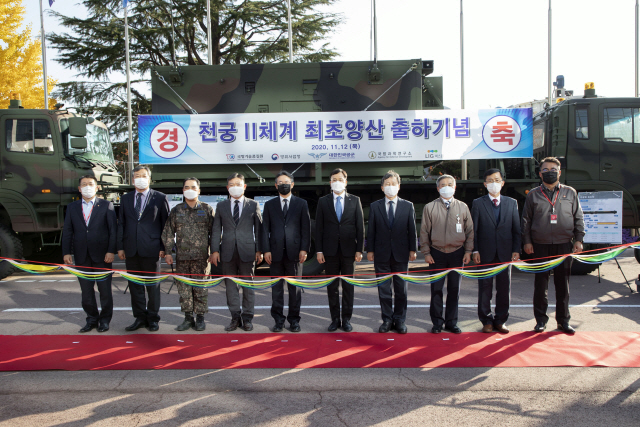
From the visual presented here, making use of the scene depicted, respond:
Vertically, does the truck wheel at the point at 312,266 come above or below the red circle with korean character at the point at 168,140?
below

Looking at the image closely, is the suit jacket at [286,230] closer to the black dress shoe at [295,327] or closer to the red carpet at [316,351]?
the black dress shoe at [295,327]

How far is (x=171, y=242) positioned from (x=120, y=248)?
0.61 m

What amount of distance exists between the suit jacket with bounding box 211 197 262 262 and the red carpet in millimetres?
923

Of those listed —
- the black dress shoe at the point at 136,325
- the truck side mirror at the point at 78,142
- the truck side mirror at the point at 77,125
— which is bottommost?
the black dress shoe at the point at 136,325

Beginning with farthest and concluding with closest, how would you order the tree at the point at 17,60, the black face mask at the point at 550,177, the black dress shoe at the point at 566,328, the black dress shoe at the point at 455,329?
the tree at the point at 17,60
the black face mask at the point at 550,177
the black dress shoe at the point at 455,329
the black dress shoe at the point at 566,328

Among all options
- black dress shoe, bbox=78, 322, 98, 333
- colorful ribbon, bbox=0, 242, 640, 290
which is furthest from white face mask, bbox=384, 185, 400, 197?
black dress shoe, bbox=78, 322, 98, 333

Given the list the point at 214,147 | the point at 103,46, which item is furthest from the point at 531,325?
the point at 103,46

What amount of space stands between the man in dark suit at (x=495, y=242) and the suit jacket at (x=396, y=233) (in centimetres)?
71

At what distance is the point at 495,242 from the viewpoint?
500cm

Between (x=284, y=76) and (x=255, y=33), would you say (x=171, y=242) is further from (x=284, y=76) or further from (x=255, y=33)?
(x=255, y=33)

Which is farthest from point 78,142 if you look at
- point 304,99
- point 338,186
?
point 338,186

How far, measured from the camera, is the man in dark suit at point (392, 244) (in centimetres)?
506

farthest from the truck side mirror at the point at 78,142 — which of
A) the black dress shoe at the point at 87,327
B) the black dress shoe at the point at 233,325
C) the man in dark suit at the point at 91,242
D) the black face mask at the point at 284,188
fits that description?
the black dress shoe at the point at 233,325

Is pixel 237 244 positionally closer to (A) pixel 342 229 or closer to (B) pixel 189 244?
(B) pixel 189 244
